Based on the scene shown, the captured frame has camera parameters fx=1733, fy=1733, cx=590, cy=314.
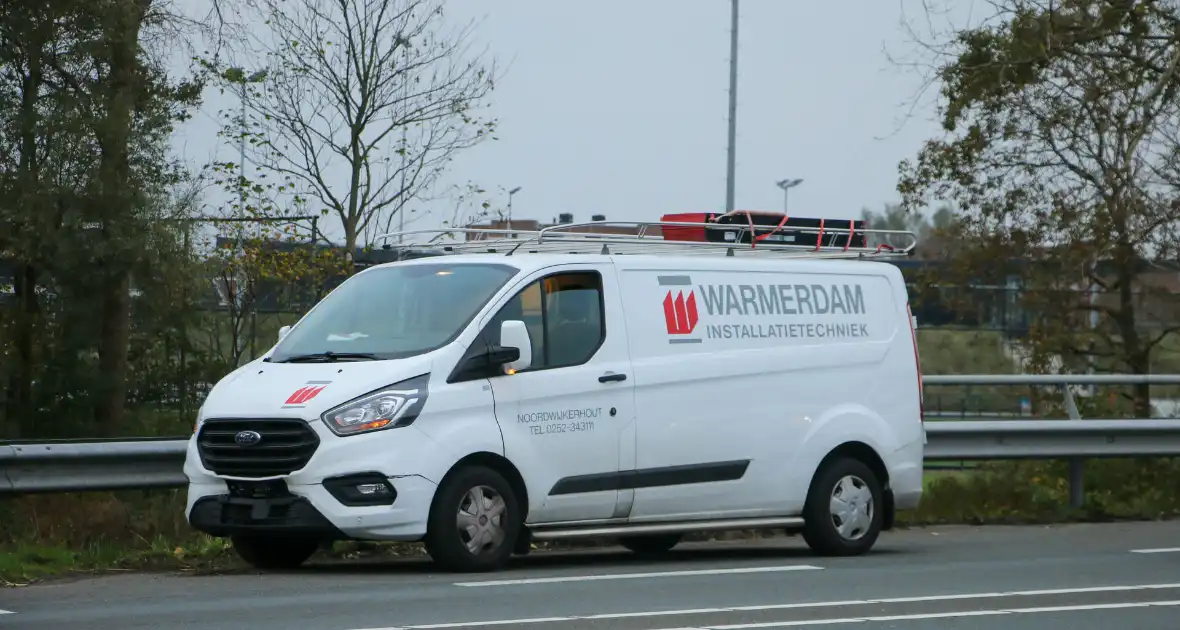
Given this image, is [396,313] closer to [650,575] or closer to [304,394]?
[304,394]

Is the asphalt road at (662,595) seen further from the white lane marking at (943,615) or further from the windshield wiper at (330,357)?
the windshield wiper at (330,357)

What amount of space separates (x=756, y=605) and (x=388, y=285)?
3351mm

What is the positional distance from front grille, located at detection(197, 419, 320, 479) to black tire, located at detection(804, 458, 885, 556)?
12.0ft

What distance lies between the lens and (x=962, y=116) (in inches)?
955

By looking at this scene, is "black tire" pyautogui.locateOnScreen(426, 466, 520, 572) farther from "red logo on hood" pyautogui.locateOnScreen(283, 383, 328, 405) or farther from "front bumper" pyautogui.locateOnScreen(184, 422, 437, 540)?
"red logo on hood" pyautogui.locateOnScreen(283, 383, 328, 405)

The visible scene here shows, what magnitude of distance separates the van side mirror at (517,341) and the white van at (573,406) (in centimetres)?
2

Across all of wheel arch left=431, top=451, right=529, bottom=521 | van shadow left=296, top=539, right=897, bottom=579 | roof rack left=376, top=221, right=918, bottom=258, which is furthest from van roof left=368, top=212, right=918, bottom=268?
van shadow left=296, top=539, right=897, bottom=579

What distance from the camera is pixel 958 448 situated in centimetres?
1414

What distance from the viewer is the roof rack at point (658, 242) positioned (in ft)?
36.1

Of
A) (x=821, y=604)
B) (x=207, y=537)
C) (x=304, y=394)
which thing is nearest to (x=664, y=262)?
(x=304, y=394)

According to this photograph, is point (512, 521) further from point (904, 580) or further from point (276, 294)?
point (276, 294)

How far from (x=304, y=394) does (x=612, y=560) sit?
9.15 ft

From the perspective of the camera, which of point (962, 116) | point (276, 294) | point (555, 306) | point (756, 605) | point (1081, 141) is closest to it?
point (756, 605)

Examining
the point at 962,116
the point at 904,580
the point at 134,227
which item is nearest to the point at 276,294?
the point at 134,227
